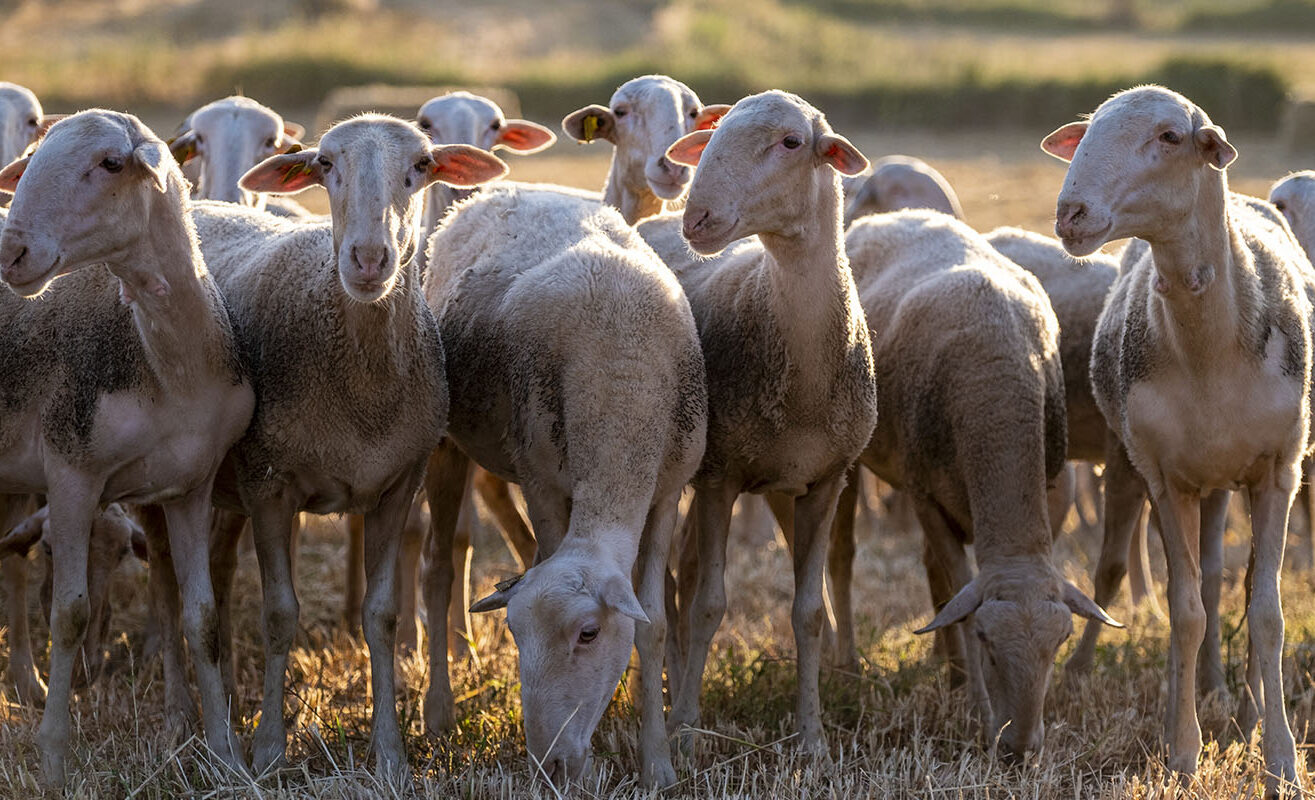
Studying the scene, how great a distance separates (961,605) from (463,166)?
2243 mm

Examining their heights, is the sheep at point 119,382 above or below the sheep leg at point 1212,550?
above

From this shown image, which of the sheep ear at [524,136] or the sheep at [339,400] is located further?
the sheep ear at [524,136]

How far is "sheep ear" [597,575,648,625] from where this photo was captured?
482 cm

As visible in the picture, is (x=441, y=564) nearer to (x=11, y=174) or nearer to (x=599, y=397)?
(x=599, y=397)

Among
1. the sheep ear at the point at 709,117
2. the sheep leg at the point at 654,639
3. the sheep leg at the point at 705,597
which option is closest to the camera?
the sheep leg at the point at 654,639

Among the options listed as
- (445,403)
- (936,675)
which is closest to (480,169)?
(445,403)

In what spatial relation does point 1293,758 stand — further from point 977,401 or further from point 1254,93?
point 1254,93

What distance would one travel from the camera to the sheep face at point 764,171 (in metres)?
5.24

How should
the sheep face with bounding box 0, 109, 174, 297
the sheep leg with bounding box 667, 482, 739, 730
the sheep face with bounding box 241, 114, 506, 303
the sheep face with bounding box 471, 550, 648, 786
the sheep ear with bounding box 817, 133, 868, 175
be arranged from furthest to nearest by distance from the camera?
the sheep leg with bounding box 667, 482, 739, 730, the sheep ear with bounding box 817, 133, 868, 175, the sheep face with bounding box 241, 114, 506, 303, the sheep face with bounding box 471, 550, 648, 786, the sheep face with bounding box 0, 109, 174, 297

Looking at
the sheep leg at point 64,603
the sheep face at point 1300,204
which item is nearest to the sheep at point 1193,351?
the sheep face at point 1300,204

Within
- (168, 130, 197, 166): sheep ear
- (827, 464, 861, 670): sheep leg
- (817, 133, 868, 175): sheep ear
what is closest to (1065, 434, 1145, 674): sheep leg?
(827, 464, 861, 670): sheep leg

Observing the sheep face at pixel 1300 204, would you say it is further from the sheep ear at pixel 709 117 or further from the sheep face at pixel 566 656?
the sheep face at pixel 566 656

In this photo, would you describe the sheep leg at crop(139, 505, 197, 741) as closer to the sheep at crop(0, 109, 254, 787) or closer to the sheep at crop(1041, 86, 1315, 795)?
the sheep at crop(0, 109, 254, 787)

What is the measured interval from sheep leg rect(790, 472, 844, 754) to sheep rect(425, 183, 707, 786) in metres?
0.59
